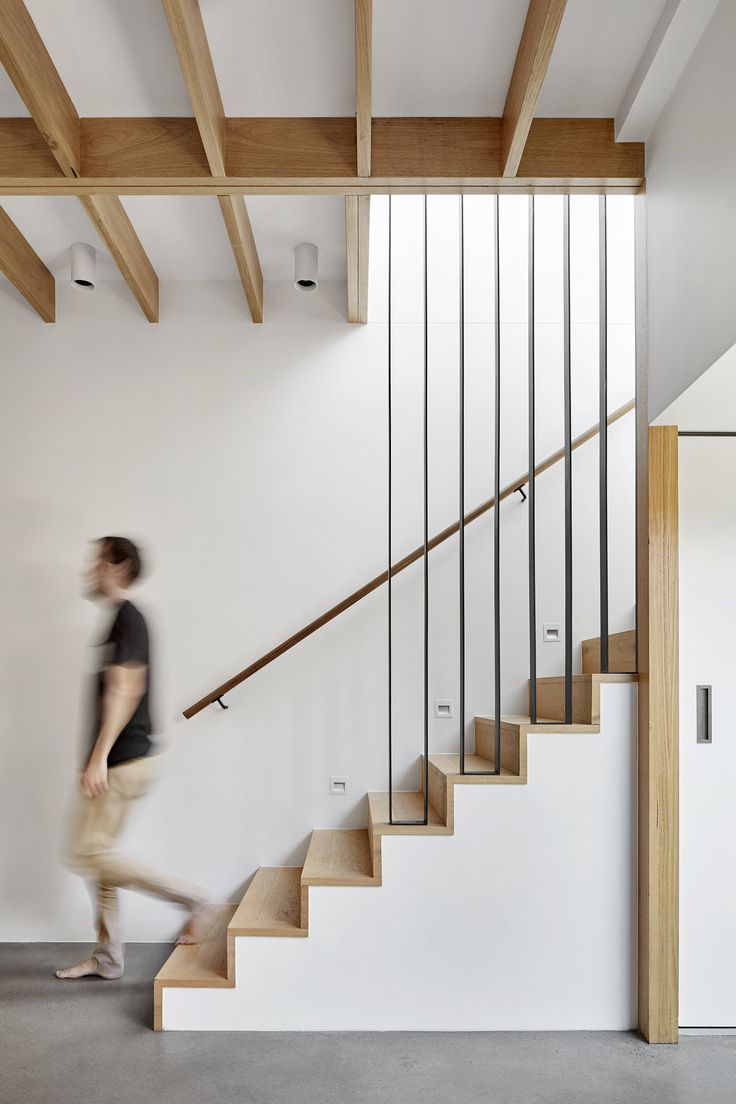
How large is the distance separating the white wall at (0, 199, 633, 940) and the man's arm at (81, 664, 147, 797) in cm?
84

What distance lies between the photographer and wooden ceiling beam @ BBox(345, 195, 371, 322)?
300cm

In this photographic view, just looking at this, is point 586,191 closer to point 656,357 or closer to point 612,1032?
point 656,357

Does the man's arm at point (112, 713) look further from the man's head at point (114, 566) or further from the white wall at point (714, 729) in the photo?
the white wall at point (714, 729)

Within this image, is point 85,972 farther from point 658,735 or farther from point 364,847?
point 658,735

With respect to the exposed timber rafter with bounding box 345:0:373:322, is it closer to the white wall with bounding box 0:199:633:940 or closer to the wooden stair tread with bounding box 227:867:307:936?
the white wall with bounding box 0:199:633:940

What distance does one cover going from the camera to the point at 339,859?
3123 mm

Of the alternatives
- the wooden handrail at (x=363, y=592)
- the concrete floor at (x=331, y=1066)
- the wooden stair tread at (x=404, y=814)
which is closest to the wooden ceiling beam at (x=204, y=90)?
the wooden handrail at (x=363, y=592)

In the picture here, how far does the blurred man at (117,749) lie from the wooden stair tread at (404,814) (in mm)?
693

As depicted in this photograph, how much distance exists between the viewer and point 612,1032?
276 cm

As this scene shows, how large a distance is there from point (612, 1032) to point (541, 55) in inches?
112

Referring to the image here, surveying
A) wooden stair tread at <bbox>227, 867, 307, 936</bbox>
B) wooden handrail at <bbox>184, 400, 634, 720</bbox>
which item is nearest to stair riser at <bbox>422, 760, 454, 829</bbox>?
wooden stair tread at <bbox>227, 867, 307, 936</bbox>

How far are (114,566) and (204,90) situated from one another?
1.49 meters

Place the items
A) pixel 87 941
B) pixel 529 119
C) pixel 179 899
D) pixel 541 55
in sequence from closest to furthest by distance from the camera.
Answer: pixel 541 55, pixel 529 119, pixel 179 899, pixel 87 941

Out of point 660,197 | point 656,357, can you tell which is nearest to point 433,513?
point 656,357
